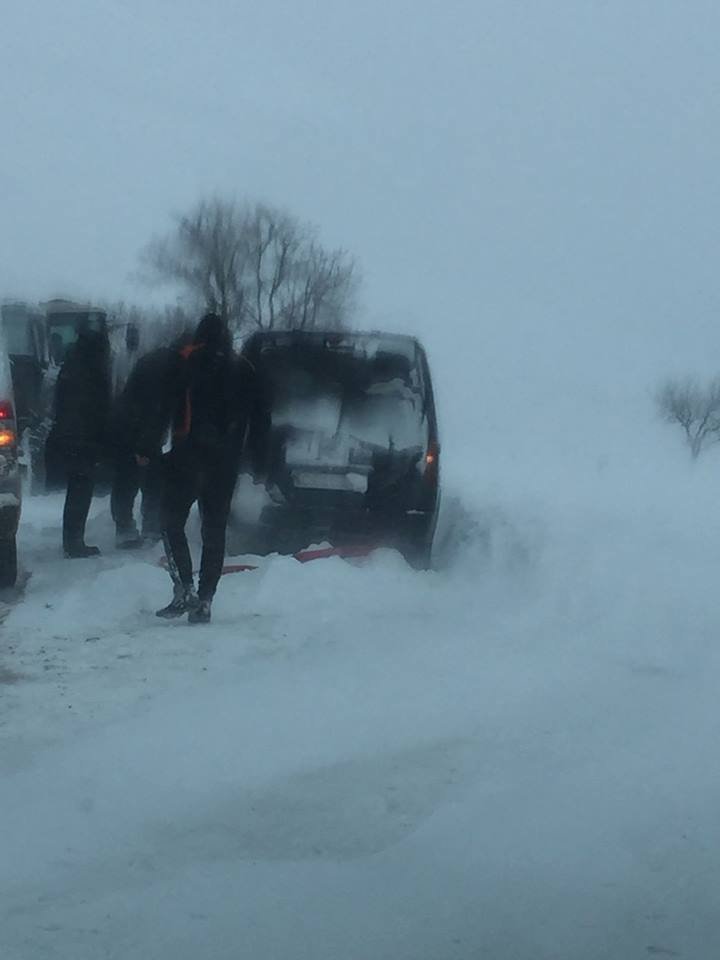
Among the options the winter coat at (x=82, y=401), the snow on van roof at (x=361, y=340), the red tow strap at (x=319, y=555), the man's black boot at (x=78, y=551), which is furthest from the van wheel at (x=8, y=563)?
the snow on van roof at (x=361, y=340)

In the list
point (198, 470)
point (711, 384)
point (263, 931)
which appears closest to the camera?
point (263, 931)

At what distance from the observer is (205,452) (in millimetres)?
6637

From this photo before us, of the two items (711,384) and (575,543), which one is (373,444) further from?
(711,384)

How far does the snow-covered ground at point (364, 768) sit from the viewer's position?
333cm

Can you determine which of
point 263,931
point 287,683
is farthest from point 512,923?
point 287,683

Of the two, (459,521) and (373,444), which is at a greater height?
(373,444)

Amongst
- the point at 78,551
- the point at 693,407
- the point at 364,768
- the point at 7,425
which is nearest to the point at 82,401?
the point at 78,551

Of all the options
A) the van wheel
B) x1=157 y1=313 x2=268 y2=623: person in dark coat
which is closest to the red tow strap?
the van wheel

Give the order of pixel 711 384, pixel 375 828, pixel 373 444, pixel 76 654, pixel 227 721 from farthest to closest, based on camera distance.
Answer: pixel 711 384
pixel 373 444
pixel 76 654
pixel 227 721
pixel 375 828

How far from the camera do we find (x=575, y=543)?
28.8ft

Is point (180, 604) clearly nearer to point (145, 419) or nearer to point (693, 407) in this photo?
point (145, 419)

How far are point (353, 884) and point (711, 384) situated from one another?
167 feet

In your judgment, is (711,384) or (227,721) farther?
(711,384)

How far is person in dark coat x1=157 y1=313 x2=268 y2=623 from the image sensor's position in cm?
661
